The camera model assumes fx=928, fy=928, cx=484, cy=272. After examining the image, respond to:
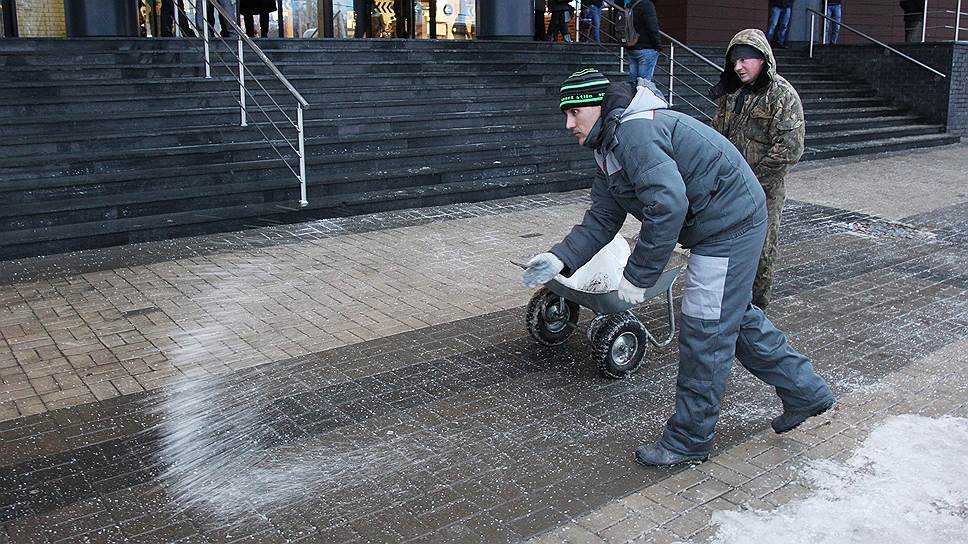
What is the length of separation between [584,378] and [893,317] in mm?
2601

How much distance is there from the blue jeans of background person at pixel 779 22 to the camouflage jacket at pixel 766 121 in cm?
1475

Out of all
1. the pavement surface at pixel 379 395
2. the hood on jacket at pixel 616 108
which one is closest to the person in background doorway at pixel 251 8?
the pavement surface at pixel 379 395

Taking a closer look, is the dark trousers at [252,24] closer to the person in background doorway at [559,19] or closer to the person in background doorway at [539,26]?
the person in background doorway at [559,19]

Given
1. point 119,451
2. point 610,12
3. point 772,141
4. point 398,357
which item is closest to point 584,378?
point 398,357

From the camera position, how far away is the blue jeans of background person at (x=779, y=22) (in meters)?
19.5

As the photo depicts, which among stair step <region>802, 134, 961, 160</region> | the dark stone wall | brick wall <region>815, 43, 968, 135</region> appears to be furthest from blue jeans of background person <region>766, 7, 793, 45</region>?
stair step <region>802, 134, 961, 160</region>

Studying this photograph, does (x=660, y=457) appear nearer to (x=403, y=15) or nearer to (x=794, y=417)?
(x=794, y=417)

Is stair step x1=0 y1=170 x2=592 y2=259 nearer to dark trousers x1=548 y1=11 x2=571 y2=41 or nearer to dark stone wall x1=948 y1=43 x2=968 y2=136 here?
dark trousers x1=548 y1=11 x2=571 y2=41

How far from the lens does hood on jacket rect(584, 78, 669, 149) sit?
3.96 metres

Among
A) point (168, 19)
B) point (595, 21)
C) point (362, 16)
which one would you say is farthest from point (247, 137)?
point (595, 21)

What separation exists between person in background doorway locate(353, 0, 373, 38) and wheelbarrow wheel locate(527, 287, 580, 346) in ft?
43.7

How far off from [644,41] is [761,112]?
7863 mm

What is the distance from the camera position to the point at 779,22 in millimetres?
19594

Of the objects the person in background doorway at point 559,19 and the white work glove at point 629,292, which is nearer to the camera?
the white work glove at point 629,292
